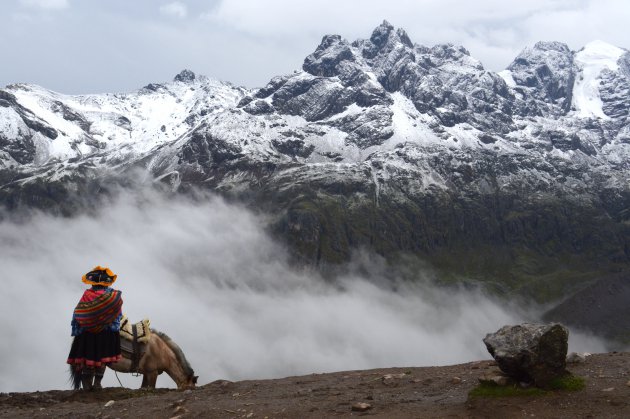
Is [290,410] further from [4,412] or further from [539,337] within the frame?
[4,412]

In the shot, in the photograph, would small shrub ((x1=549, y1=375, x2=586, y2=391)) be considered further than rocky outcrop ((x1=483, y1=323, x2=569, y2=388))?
Yes

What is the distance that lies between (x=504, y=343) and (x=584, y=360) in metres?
7.25

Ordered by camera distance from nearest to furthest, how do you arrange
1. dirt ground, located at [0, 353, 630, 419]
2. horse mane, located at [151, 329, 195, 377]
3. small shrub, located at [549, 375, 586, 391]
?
dirt ground, located at [0, 353, 630, 419], small shrub, located at [549, 375, 586, 391], horse mane, located at [151, 329, 195, 377]

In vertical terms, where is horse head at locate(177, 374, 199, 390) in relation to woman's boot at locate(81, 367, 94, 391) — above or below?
below

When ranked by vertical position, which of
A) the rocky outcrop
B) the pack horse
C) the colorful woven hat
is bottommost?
the rocky outcrop

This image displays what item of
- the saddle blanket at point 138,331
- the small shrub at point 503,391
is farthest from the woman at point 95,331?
the small shrub at point 503,391

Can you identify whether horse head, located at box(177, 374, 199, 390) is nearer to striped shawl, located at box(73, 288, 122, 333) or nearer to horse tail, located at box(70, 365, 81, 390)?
striped shawl, located at box(73, 288, 122, 333)

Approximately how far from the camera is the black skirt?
26062mm

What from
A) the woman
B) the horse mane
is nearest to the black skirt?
the woman

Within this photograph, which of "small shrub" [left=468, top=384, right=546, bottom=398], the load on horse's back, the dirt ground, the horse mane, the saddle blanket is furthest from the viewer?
the horse mane

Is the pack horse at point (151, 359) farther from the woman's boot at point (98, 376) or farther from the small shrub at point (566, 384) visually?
the small shrub at point (566, 384)

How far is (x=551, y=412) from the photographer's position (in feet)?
60.4

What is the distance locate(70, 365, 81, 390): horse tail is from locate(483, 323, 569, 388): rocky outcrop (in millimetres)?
17985

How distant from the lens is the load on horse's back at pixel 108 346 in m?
26.0
